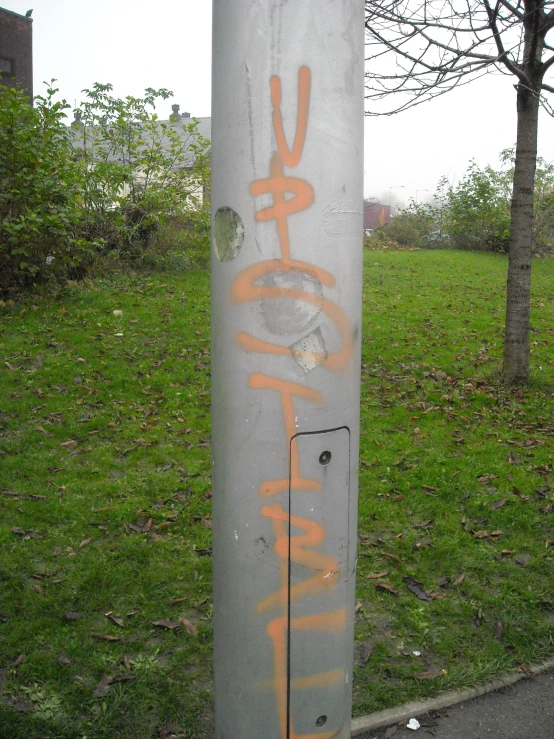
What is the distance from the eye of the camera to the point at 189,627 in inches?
143

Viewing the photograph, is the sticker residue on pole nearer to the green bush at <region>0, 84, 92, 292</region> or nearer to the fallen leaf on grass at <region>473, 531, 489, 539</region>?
the fallen leaf on grass at <region>473, 531, 489, 539</region>

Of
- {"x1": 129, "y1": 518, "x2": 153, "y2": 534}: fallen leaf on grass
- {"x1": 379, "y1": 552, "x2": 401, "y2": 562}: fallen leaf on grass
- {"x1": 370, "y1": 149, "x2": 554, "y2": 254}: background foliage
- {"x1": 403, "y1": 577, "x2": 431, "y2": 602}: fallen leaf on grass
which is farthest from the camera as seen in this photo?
{"x1": 370, "y1": 149, "x2": 554, "y2": 254}: background foliage

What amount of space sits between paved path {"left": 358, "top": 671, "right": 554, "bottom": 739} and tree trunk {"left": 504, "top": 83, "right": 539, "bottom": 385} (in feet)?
16.1

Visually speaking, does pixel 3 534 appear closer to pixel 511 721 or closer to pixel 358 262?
pixel 511 721

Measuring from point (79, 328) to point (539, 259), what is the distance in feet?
50.5

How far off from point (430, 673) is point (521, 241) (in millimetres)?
5460

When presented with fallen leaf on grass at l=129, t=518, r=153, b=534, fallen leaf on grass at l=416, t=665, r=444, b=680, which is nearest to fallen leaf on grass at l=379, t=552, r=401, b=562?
fallen leaf on grass at l=416, t=665, r=444, b=680

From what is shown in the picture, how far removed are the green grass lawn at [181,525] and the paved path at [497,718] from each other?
0.13 metres

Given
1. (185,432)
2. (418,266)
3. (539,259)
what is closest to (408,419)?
(185,432)

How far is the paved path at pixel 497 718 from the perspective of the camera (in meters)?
3.05

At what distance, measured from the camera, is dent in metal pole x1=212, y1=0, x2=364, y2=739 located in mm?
1631

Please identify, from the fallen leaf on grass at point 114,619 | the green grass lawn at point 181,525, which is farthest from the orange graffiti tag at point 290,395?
the fallen leaf on grass at point 114,619

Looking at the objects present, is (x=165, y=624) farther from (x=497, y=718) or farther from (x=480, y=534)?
(x=480, y=534)

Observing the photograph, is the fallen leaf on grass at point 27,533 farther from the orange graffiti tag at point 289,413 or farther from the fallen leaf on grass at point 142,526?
the orange graffiti tag at point 289,413
